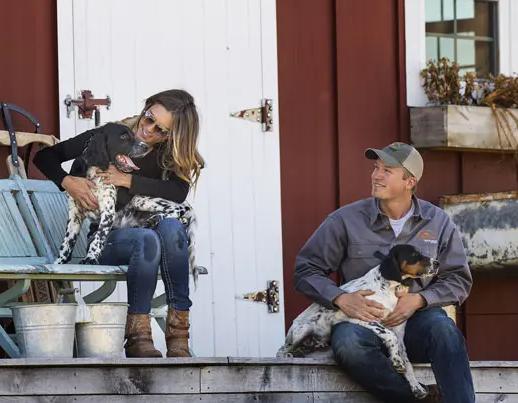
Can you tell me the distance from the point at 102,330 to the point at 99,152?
708mm

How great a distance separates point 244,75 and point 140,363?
7.37 feet

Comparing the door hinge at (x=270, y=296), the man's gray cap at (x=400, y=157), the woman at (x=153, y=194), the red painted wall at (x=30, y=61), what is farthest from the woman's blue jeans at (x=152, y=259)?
the door hinge at (x=270, y=296)

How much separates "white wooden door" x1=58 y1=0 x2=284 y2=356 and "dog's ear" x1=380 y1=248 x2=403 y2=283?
58.8 inches

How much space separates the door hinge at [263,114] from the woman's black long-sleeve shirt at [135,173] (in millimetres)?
1345

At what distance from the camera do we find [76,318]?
5695 mm

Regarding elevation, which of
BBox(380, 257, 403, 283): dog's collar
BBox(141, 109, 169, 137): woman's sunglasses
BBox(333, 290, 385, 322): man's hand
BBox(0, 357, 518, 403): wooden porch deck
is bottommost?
BBox(0, 357, 518, 403): wooden porch deck

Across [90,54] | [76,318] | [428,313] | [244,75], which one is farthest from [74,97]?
[428,313]

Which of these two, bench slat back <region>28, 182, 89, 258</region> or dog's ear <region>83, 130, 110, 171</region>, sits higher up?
dog's ear <region>83, 130, 110, 171</region>

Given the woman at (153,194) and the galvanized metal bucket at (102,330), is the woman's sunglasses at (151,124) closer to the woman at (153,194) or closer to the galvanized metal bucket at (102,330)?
the woman at (153,194)

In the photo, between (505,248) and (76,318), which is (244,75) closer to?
(505,248)

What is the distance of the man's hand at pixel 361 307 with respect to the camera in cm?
584

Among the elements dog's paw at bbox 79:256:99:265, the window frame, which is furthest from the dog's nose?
the window frame

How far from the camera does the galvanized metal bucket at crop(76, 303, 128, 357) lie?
5.71 m

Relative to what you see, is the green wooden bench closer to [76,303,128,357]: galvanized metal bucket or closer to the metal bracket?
[76,303,128,357]: galvanized metal bucket
